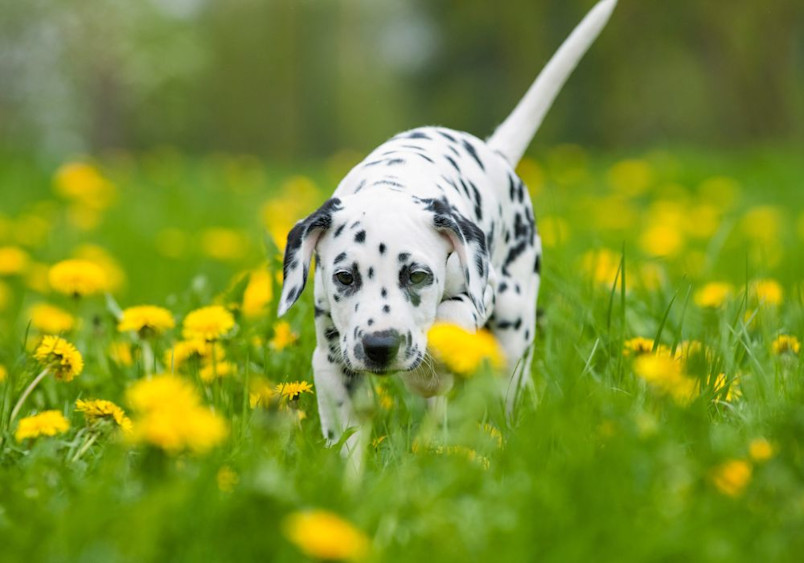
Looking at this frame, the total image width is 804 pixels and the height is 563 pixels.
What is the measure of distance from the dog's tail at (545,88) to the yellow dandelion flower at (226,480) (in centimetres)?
237

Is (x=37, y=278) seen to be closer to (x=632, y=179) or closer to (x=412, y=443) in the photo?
(x=412, y=443)

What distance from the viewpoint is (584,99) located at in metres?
22.2

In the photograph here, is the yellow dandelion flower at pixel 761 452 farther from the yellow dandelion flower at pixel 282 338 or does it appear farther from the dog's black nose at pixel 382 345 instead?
the yellow dandelion flower at pixel 282 338

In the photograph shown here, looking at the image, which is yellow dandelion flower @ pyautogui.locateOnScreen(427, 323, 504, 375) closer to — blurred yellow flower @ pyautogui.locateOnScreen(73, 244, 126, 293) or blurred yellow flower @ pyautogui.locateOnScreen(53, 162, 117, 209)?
blurred yellow flower @ pyautogui.locateOnScreen(73, 244, 126, 293)

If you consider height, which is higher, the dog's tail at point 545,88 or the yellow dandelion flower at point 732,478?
the dog's tail at point 545,88

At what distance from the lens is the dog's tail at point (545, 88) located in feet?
14.5

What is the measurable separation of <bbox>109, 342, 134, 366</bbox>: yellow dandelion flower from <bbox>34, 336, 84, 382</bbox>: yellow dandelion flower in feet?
2.69

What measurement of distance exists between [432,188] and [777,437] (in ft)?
5.07

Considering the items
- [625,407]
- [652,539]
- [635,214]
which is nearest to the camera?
[652,539]

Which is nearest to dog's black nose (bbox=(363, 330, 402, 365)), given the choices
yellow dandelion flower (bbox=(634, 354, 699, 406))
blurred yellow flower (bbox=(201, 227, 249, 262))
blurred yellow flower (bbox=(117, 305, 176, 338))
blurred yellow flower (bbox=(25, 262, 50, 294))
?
yellow dandelion flower (bbox=(634, 354, 699, 406))

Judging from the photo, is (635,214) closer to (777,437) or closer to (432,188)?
(432,188)

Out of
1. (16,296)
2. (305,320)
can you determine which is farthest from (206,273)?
(305,320)

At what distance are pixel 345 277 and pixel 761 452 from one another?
1.35 meters

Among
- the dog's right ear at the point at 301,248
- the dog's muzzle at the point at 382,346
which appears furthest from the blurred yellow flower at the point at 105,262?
the dog's muzzle at the point at 382,346
